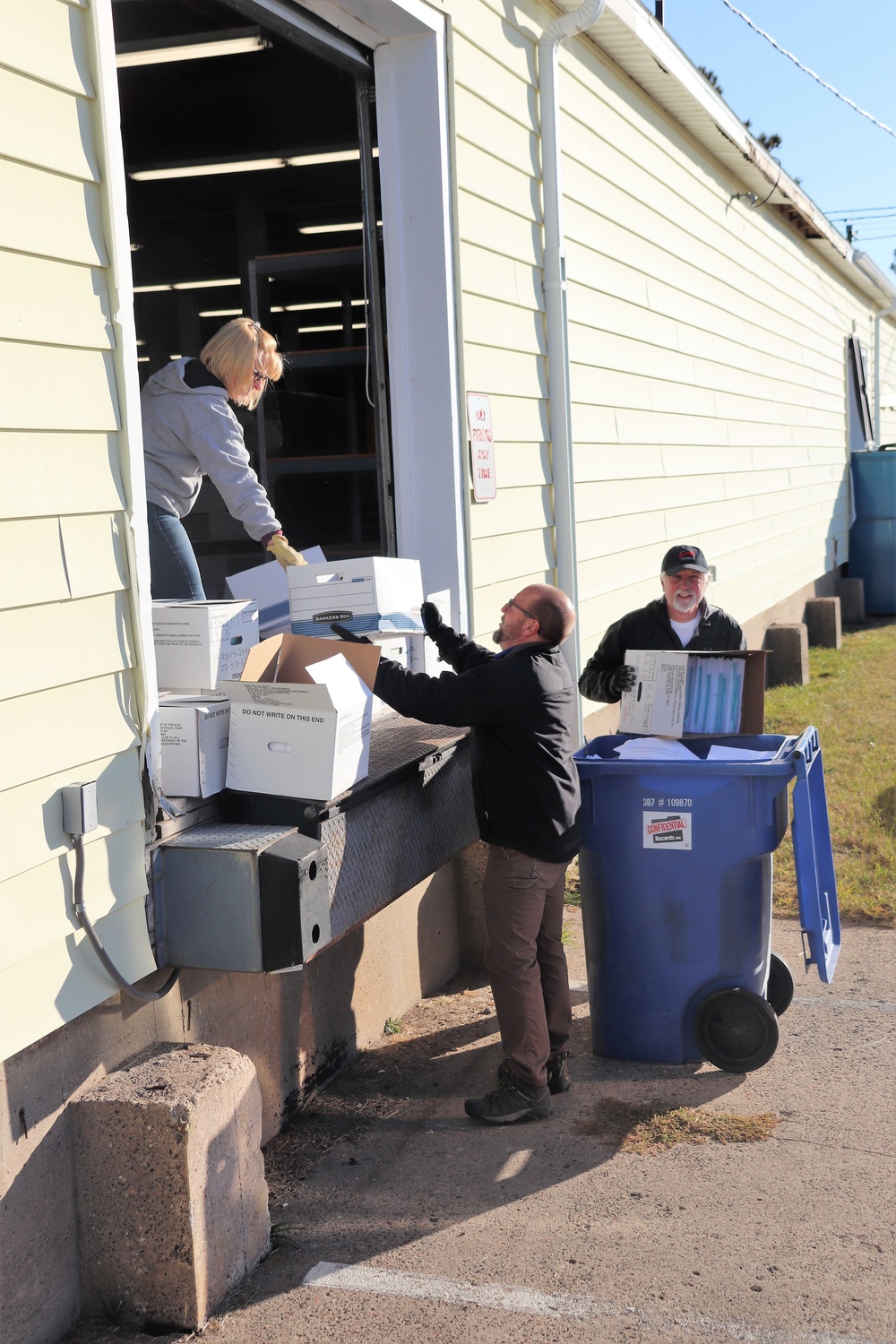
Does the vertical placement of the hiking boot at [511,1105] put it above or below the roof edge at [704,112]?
below

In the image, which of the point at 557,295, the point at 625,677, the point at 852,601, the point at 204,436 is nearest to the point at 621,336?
the point at 557,295

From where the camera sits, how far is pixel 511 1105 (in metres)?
3.93

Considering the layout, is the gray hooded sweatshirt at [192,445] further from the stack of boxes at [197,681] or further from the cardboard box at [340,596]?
the stack of boxes at [197,681]

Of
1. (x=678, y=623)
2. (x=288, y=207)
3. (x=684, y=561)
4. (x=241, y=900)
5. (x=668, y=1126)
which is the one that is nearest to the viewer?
(x=241, y=900)

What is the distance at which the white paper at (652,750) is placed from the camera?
4.17m

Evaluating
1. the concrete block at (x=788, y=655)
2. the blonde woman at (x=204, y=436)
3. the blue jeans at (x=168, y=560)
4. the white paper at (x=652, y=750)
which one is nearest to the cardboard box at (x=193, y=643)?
the blue jeans at (x=168, y=560)

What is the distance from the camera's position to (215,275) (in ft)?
40.1

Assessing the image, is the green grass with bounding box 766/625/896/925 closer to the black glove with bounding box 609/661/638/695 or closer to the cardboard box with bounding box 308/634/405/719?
the black glove with bounding box 609/661/638/695

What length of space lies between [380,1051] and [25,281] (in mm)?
2927

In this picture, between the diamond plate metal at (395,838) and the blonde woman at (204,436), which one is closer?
the diamond plate metal at (395,838)

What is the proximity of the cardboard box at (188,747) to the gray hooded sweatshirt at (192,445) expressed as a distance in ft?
3.93

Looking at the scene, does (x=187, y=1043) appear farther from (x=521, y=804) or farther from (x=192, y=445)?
(x=192, y=445)

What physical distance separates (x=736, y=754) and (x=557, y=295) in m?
2.89

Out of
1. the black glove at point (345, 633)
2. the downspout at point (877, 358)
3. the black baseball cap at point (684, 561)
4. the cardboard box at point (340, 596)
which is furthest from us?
the downspout at point (877, 358)
